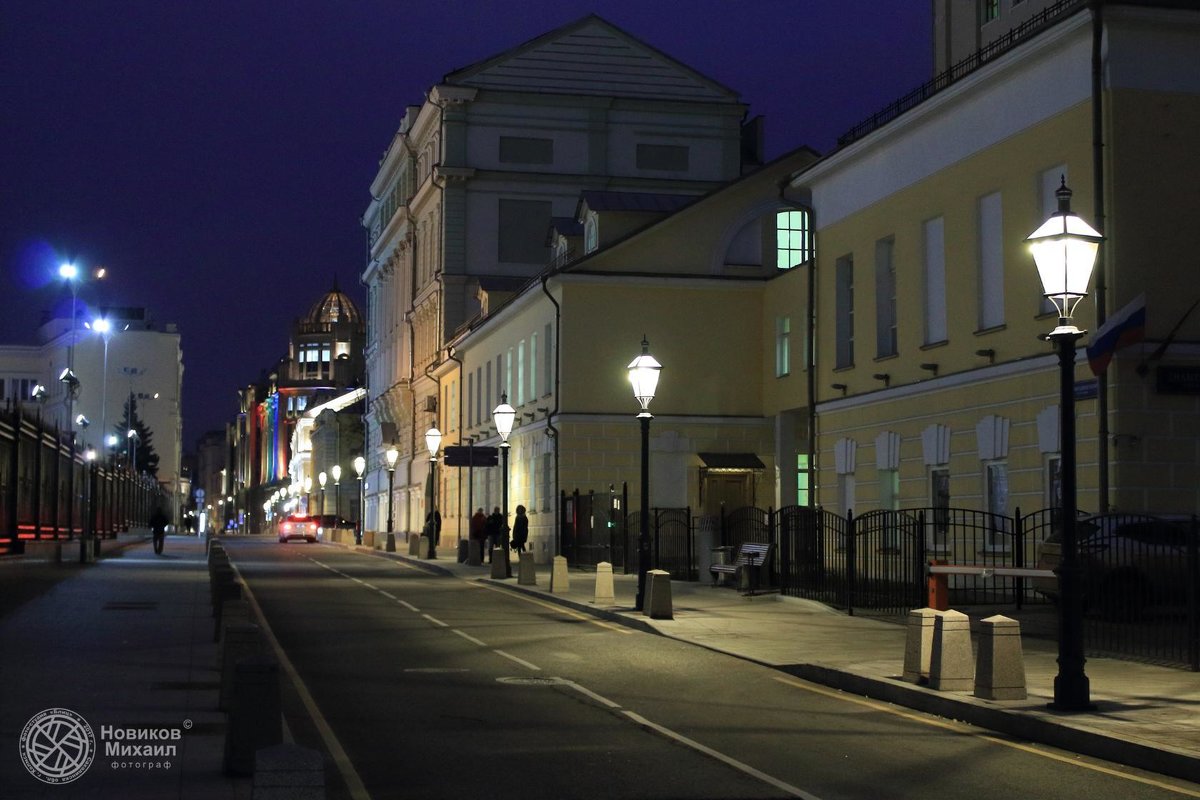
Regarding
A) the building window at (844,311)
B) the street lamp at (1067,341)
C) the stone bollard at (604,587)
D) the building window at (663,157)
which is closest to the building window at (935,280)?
the building window at (844,311)

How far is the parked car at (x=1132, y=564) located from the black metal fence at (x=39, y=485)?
24004 millimetres

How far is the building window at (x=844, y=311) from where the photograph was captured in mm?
35875

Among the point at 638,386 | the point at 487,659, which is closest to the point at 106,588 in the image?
the point at 638,386

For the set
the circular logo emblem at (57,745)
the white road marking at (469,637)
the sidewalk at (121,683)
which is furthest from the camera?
the white road marking at (469,637)

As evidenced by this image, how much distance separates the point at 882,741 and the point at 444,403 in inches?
2259

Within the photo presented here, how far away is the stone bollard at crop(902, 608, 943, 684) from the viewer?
15.1 meters

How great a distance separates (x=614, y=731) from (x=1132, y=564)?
813cm

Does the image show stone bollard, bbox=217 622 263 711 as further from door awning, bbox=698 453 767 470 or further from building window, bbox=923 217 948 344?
door awning, bbox=698 453 767 470

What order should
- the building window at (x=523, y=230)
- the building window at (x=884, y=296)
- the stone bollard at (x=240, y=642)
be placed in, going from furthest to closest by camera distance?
the building window at (x=523, y=230) → the building window at (x=884, y=296) → the stone bollard at (x=240, y=642)

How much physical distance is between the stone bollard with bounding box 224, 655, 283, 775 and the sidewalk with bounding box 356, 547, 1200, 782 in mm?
6047

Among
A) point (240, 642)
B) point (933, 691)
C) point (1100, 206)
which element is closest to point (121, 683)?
point (240, 642)

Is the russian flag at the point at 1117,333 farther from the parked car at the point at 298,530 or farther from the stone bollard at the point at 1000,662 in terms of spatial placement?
the parked car at the point at 298,530

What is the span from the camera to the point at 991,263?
2888 centimetres

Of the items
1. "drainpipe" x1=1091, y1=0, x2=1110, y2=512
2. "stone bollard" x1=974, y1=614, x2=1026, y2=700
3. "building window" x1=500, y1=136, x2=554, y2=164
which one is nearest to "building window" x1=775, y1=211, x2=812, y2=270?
"drainpipe" x1=1091, y1=0, x2=1110, y2=512
